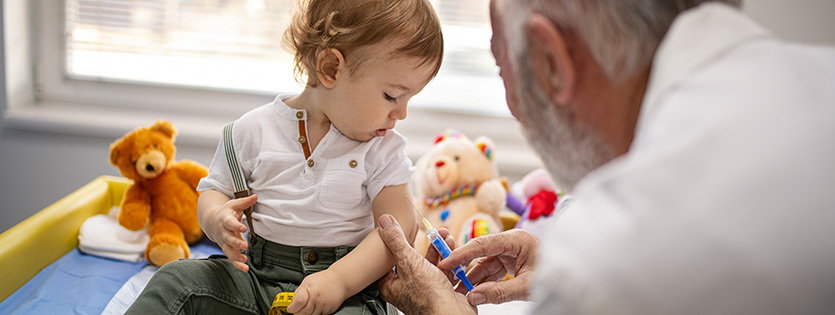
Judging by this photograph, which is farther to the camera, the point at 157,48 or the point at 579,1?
the point at 157,48

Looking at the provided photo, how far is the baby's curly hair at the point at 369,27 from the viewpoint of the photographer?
1.16 m

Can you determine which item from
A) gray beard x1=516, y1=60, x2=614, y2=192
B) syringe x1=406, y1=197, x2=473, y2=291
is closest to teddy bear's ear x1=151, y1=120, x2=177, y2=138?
syringe x1=406, y1=197, x2=473, y2=291

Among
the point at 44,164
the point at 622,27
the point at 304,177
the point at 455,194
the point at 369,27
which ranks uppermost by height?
the point at 622,27

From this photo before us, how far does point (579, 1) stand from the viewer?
74cm

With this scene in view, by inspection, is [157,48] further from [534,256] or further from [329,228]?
[534,256]

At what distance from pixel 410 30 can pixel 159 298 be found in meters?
0.65

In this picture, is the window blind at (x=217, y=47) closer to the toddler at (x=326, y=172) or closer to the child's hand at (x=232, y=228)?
the toddler at (x=326, y=172)

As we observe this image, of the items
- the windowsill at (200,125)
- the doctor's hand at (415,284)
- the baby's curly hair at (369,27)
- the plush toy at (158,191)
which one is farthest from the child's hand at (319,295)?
the windowsill at (200,125)

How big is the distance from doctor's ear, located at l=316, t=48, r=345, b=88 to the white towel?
2.77 feet

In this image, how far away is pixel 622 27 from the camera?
2.36 ft

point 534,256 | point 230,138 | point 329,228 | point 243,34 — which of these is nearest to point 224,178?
point 230,138

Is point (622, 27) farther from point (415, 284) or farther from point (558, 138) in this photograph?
point (415, 284)

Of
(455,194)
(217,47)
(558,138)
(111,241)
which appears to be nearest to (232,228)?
(558,138)

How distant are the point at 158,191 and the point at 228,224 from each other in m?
0.81
